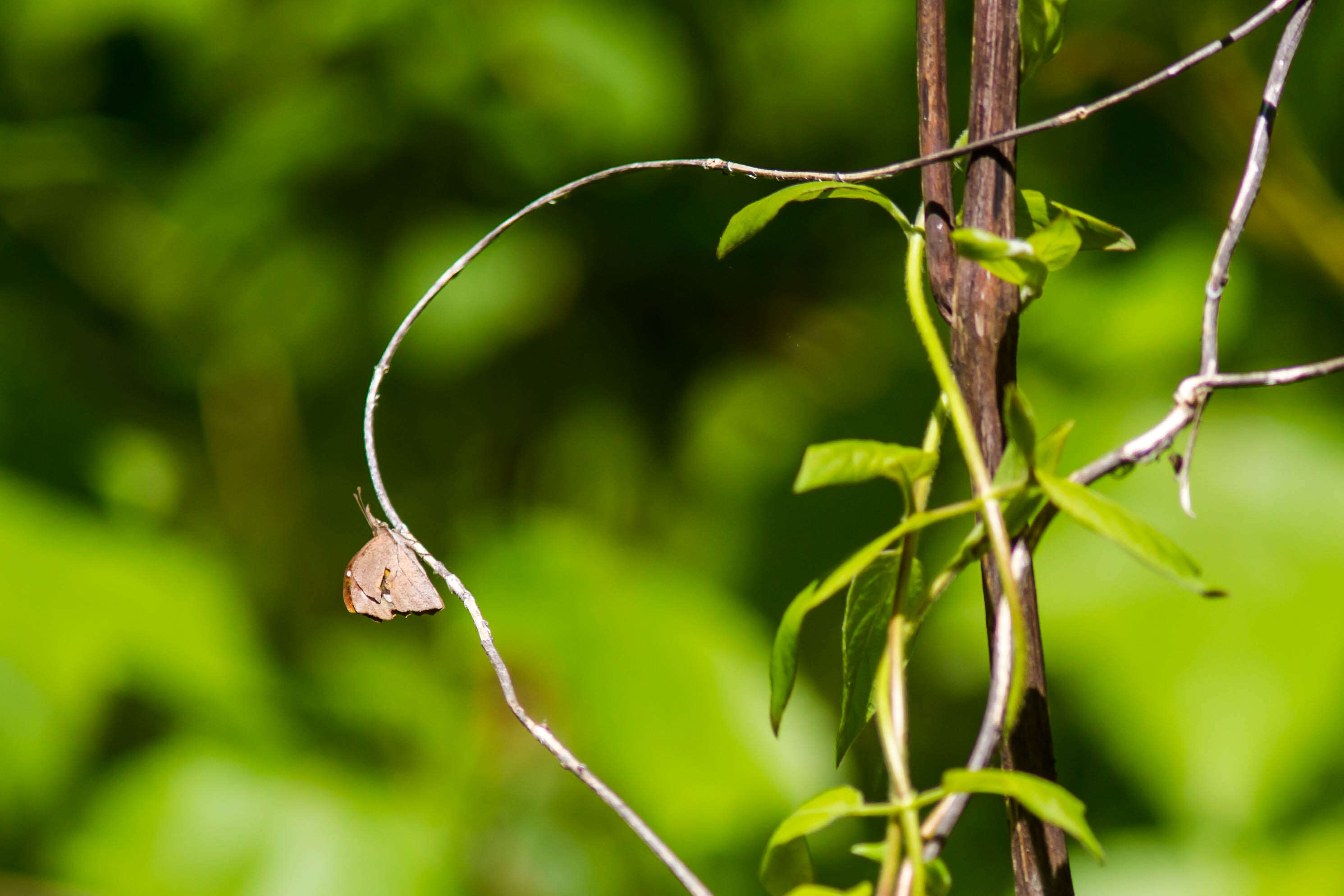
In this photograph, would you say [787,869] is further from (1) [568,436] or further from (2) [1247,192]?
(1) [568,436]

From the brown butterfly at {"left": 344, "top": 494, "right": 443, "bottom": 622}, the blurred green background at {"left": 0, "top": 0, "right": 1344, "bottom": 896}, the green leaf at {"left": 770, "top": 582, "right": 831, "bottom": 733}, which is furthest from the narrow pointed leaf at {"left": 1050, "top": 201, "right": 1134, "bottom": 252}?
the blurred green background at {"left": 0, "top": 0, "right": 1344, "bottom": 896}

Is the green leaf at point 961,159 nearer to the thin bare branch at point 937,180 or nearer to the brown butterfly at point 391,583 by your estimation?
the thin bare branch at point 937,180

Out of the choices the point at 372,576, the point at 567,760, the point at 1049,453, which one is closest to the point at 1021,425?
the point at 1049,453

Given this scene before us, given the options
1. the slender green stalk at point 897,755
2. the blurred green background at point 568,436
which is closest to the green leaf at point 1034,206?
the slender green stalk at point 897,755

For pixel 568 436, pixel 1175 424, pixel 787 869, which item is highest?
pixel 568 436

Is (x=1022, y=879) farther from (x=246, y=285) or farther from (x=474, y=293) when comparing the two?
(x=246, y=285)
